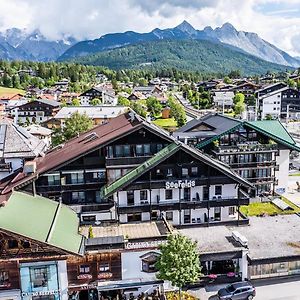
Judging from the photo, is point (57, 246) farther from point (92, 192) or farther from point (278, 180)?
point (278, 180)

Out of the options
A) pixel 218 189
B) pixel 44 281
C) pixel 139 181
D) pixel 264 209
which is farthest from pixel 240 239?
pixel 264 209

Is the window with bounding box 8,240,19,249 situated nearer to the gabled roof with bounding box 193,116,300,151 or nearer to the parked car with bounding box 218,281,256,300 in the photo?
the parked car with bounding box 218,281,256,300

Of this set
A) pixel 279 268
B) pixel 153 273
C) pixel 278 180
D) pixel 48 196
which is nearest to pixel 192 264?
pixel 153 273

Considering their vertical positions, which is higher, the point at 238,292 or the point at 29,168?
the point at 29,168

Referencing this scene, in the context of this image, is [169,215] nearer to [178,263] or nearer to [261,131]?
[178,263]

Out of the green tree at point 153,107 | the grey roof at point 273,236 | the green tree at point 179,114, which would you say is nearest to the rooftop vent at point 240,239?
the grey roof at point 273,236

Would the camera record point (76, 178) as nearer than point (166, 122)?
Yes
